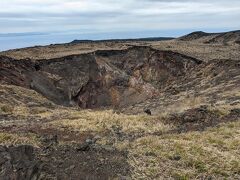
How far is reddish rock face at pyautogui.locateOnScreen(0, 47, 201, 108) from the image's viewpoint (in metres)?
45.6

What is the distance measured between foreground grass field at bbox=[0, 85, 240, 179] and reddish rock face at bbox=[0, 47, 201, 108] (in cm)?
2049

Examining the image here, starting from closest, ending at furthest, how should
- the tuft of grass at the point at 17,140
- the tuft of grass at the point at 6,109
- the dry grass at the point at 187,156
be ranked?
1. the dry grass at the point at 187,156
2. the tuft of grass at the point at 17,140
3. the tuft of grass at the point at 6,109

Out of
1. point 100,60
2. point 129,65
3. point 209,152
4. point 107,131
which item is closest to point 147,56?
point 129,65

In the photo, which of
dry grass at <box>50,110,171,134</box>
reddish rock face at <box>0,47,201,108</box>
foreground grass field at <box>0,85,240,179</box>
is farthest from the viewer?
reddish rock face at <box>0,47,201,108</box>

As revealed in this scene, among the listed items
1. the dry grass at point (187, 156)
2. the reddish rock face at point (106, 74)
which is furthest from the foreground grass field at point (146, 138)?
the reddish rock face at point (106, 74)

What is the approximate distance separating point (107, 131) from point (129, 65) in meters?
35.3

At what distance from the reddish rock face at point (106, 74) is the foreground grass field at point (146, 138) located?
20.5 m

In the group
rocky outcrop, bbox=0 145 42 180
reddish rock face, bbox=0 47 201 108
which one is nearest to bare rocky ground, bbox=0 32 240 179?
rocky outcrop, bbox=0 145 42 180

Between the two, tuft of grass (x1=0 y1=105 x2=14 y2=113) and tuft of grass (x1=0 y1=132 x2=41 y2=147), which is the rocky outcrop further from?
tuft of grass (x1=0 y1=105 x2=14 y2=113)

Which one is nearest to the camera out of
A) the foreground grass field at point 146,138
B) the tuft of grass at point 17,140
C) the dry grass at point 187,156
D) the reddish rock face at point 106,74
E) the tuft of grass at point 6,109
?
the dry grass at point 187,156

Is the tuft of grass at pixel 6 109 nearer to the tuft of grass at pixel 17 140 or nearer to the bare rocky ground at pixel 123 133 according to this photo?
the bare rocky ground at pixel 123 133

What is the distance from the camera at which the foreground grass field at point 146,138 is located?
13.6 metres

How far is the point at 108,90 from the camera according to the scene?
5006 centimetres

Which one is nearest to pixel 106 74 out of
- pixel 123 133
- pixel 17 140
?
pixel 123 133
